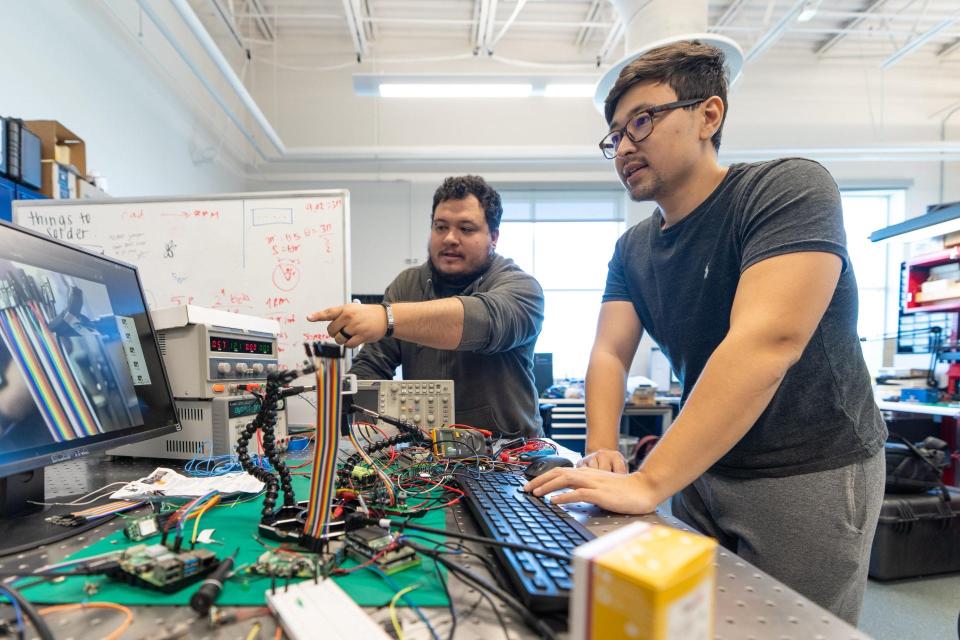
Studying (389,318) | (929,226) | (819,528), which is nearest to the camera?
(819,528)

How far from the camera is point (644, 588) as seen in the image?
0.28m

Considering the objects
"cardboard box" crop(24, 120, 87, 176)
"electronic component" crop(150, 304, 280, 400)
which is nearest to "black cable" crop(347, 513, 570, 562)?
"electronic component" crop(150, 304, 280, 400)

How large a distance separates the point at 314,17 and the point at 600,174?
314cm

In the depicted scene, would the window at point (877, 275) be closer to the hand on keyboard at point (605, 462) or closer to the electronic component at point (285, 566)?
the hand on keyboard at point (605, 462)

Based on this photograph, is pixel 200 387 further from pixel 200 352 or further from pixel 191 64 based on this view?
pixel 191 64

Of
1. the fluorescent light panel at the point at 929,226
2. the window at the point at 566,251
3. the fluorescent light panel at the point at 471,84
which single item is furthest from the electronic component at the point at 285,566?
the window at the point at 566,251

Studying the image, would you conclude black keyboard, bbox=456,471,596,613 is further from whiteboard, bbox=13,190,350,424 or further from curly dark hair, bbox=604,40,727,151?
whiteboard, bbox=13,190,350,424

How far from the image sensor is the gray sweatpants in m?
0.82

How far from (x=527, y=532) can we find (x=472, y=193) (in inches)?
48.6

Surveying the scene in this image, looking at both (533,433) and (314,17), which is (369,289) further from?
(533,433)

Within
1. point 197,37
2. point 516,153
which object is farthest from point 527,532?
point 516,153

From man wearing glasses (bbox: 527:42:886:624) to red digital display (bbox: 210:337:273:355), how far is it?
850mm

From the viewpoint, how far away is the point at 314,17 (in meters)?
4.39

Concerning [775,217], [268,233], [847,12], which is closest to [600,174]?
[847,12]
